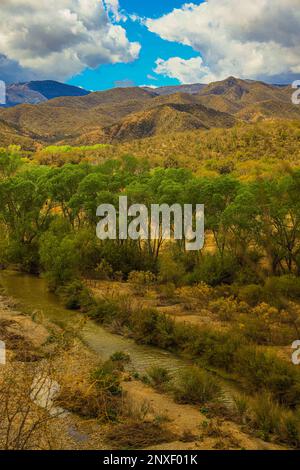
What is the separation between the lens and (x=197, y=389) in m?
15.1

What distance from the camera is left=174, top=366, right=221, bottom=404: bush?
14898mm

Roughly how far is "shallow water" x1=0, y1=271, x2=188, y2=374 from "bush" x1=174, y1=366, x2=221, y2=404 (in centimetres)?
294

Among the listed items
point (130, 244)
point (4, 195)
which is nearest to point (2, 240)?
point (4, 195)

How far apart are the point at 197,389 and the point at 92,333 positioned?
9.42 m

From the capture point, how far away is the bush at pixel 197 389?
14.9 meters

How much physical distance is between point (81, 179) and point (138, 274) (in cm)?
1264

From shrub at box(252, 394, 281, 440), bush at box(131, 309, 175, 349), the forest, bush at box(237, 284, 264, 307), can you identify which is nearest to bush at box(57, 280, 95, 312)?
the forest

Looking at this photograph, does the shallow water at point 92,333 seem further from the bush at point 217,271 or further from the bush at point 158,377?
the bush at point 217,271

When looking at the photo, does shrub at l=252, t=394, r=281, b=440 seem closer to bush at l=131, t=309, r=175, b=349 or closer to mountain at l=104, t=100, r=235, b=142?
bush at l=131, t=309, r=175, b=349

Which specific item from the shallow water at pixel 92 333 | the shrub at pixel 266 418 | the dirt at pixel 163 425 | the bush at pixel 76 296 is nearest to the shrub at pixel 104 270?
the shallow water at pixel 92 333

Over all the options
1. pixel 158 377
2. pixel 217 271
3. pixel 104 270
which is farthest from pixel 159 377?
pixel 104 270

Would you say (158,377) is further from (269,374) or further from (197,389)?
(269,374)

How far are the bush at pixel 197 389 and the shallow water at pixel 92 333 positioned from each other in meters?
2.94
